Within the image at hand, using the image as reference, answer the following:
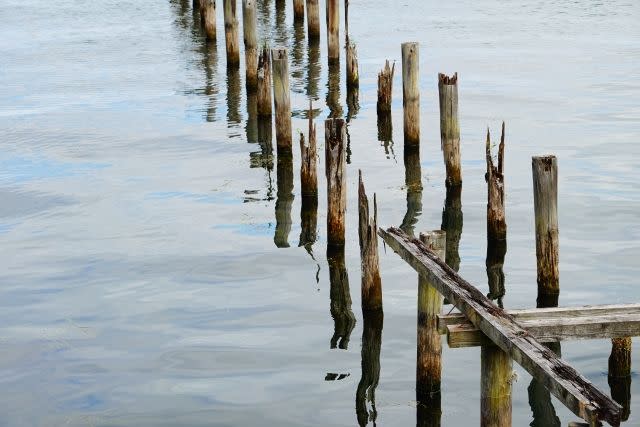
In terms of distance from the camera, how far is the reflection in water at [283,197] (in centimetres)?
1360

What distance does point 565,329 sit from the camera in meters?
6.86

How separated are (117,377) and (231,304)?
2031mm

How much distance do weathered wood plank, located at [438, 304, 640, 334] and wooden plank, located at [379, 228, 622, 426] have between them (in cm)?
11

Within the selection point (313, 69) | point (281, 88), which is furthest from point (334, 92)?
point (281, 88)

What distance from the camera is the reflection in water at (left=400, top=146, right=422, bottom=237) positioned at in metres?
14.0

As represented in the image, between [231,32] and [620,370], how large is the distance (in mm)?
16897

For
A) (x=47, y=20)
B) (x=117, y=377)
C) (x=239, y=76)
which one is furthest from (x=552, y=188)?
(x=47, y=20)

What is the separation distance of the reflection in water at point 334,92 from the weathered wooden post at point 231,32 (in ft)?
7.35

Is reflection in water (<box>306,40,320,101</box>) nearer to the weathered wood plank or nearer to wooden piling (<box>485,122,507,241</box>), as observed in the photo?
wooden piling (<box>485,122,507,241</box>)

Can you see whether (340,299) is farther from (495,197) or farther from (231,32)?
(231,32)

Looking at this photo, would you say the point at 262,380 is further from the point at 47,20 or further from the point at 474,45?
the point at 47,20

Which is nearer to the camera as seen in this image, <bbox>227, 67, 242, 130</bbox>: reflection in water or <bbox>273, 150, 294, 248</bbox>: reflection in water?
<bbox>273, 150, 294, 248</bbox>: reflection in water

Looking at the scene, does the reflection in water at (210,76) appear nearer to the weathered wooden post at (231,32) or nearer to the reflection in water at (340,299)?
the weathered wooden post at (231,32)

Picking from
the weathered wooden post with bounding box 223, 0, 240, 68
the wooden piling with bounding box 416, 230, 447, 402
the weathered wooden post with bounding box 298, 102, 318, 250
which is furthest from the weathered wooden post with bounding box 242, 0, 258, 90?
the wooden piling with bounding box 416, 230, 447, 402
